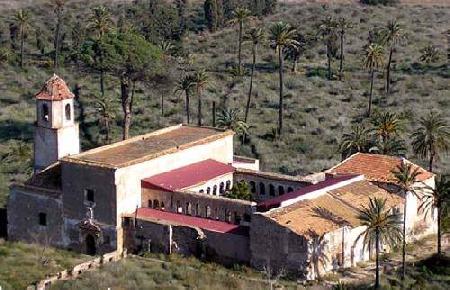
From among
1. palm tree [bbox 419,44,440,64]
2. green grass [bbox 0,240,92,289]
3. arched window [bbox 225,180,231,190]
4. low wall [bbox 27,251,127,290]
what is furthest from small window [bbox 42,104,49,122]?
palm tree [bbox 419,44,440,64]

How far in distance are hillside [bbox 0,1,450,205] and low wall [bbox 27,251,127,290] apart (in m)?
13.3

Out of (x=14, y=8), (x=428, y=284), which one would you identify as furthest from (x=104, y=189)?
(x=14, y=8)

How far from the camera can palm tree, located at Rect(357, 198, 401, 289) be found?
4222 centimetres

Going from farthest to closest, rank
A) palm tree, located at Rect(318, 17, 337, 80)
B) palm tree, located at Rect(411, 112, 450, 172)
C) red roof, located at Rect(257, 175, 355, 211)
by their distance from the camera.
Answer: palm tree, located at Rect(318, 17, 337, 80), palm tree, located at Rect(411, 112, 450, 172), red roof, located at Rect(257, 175, 355, 211)

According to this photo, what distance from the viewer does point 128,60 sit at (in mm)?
67875

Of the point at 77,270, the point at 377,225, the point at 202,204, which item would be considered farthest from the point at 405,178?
the point at 77,270

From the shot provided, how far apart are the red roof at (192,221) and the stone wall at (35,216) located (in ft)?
15.8

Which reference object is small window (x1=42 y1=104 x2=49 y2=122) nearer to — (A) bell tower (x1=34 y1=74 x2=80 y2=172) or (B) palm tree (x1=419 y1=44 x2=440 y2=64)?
(A) bell tower (x1=34 y1=74 x2=80 y2=172)

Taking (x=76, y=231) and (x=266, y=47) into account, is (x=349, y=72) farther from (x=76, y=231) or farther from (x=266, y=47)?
(x=76, y=231)

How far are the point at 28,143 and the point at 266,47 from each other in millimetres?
38332

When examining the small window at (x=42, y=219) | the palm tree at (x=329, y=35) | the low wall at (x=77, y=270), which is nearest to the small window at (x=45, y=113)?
the small window at (x=42, y=219)

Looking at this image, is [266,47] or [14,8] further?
[14,8]

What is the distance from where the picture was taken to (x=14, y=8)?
11944 centimetres

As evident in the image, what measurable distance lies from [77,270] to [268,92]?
1790 inches
